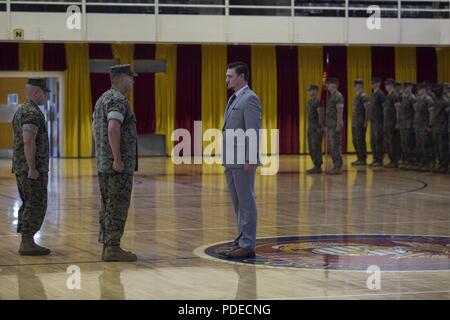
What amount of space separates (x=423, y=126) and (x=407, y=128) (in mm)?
830

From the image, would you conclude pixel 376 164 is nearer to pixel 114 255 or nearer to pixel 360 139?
pixel 360 139

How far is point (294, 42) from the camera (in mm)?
25156

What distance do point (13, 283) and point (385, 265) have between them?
2.92 meters

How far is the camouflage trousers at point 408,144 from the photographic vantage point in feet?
67.7

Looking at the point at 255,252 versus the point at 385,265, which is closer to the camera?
the point at 385,265

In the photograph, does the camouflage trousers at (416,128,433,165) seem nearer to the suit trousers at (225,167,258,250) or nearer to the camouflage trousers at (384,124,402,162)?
the camouflage trousers at (384,124,402,162)

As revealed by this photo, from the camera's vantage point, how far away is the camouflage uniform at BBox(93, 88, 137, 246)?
316 inches

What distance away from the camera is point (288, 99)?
27234mm

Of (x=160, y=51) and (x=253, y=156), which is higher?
(x=160, y=51)

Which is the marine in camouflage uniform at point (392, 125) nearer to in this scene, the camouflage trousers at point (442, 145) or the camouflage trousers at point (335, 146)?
the camouflage trousers at point (442, 145)

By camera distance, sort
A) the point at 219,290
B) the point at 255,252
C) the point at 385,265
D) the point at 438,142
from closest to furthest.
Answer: the point at 219,290
the point at 385,265
the point at 255,252
the point at 438,142

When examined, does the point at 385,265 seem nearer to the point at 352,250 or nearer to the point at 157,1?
the point at 352,250

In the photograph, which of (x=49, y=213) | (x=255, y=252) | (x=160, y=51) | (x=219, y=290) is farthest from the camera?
(x=160, y=51)

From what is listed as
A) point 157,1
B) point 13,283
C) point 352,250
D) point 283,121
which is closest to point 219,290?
point 13,283
